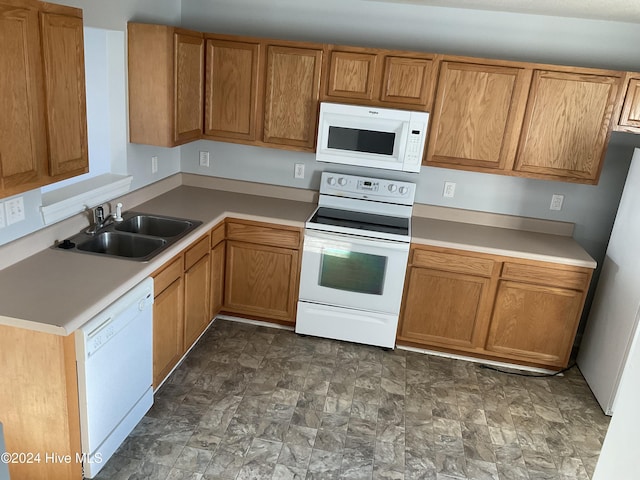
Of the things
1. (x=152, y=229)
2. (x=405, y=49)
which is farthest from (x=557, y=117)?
(x=152, y=229)

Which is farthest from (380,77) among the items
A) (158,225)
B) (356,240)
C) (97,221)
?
(97,221)

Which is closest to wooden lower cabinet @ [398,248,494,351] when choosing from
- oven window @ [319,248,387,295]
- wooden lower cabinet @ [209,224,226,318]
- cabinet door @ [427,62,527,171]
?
oven window @ [319,248,387,295]

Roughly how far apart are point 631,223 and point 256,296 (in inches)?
97.4

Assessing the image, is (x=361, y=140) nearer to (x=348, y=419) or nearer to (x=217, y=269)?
(x=217, y=269)

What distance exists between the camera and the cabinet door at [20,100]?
1.74m

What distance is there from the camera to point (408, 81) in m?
3.34

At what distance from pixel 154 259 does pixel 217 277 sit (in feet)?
3.49

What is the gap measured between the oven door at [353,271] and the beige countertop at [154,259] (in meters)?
0.18

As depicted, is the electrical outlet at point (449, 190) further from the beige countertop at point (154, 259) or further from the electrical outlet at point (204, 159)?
the electrical outlet at point (204, 159)

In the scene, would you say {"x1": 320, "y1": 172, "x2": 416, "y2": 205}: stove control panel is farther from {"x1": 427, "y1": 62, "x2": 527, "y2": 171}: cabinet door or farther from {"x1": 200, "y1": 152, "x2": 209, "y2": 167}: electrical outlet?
{"x1": 200, "y1": 152, "x2": 209, "y2": 167}: electrical outlet

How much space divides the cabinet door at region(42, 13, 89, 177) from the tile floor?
1.41 m

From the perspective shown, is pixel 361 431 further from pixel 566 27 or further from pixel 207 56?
pixel 566 27

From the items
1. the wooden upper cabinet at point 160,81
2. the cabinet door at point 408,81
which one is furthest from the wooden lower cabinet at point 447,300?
the wooden upper cabinet at point 160,81

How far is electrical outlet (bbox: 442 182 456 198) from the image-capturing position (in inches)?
149
